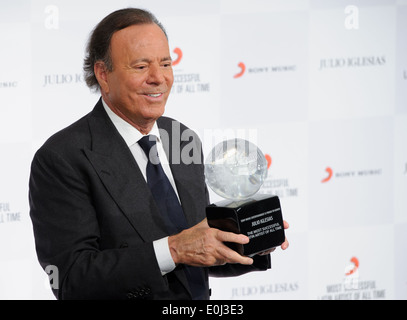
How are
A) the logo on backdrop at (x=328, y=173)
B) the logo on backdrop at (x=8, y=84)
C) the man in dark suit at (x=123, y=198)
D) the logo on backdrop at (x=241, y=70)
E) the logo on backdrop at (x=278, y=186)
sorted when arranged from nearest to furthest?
the man in dark suit at (x=123, y=198), the logo on backdrop at (x=8, y=84), the logo on backdrop at (x=241, y=70), the logo on backdrop at (x=278, y=186), the logo on backdrop at (x=328, y=173)

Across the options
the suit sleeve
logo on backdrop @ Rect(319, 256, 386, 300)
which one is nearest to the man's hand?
the suit sleeve

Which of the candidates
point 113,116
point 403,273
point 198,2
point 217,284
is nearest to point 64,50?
point 198,2

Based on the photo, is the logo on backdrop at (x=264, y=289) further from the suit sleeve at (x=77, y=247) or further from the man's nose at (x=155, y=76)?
the man's nose at (x=155, y=76)

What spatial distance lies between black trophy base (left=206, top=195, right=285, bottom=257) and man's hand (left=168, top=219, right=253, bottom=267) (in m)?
0.03

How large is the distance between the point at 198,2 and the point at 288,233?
168cm

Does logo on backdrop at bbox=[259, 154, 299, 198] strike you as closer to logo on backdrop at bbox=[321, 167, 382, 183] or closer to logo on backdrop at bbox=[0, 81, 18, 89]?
logo on backdrop at bbox=[321, 167, 382, 183]

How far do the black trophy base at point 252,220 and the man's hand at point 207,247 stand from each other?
34mm

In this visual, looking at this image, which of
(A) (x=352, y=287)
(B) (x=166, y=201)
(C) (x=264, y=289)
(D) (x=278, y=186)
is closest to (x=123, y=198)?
(B) (x=166, y=201)

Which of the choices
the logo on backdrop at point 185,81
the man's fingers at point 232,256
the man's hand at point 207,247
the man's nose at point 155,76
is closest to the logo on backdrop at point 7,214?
the logo on backdrop at point 185,81

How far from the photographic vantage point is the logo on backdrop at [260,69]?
3867 millimetres

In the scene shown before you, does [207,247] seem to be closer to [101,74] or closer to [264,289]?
[101,74]

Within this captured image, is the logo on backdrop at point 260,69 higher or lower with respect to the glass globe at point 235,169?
higher

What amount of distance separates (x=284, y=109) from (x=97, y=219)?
2.17m

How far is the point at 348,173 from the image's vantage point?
4.23 meters
